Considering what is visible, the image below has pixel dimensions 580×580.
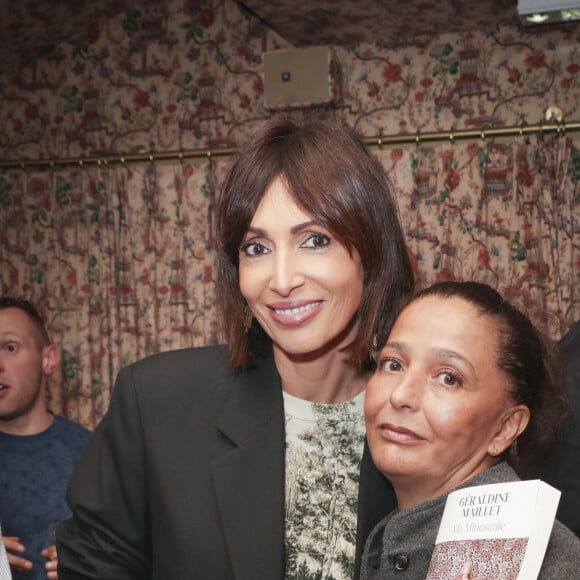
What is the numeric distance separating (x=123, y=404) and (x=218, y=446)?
17cm

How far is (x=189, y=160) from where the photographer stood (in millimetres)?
4441

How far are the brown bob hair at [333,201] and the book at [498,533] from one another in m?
0.44

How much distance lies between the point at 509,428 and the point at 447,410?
0.13m

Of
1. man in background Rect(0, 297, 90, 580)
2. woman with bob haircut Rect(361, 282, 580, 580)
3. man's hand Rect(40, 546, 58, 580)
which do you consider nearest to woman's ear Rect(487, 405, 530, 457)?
woman with bob haircut Rect(361, 282, 580, 580)

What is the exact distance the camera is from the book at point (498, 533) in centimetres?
80

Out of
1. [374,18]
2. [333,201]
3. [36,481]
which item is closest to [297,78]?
[374,18]

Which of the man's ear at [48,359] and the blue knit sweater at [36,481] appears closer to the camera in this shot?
the blue knit sweater at [36,481]

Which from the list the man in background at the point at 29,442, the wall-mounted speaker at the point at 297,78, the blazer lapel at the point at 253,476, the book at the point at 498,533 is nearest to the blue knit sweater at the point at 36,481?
the man in background at the point at 29,442

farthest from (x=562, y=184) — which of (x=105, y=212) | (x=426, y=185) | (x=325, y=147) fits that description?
(x=325, y=147)

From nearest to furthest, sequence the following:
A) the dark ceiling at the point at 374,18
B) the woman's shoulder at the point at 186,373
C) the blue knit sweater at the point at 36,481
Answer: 1. the woman's shoulder at the point at 186,373
2. the blue knit sweater at the point at 36,481
3. the dark ceiling at the point at 374,18

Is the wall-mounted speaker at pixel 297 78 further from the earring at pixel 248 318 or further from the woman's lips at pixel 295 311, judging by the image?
the woman's lips at pixel 295 311

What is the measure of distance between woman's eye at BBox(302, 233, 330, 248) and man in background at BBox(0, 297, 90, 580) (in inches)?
56.7

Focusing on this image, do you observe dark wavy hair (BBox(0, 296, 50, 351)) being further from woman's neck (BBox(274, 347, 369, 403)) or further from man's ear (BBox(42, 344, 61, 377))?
woman's neck (BBox(274, 347, 369, 403))

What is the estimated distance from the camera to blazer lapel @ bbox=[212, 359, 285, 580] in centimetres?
118
